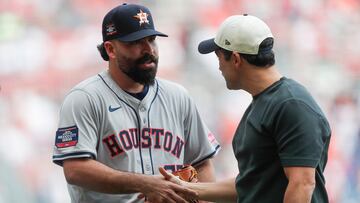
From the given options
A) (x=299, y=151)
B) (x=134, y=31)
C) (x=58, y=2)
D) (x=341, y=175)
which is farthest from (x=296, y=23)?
(x=299, y=151)

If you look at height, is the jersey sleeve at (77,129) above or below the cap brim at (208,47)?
below

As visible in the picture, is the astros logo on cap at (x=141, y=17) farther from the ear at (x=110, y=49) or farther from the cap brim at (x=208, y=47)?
the cap brim at (x=208, y=47)

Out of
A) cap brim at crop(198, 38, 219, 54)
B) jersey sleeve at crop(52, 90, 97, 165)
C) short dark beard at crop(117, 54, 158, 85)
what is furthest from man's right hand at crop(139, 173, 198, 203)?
cap brim at crop(198, 38, 219, 54)

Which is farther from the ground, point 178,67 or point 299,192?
point 299,192

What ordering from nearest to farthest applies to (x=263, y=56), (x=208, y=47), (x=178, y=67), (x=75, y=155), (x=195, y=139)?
(x=263, y=56), (x=208, y=47), (x=75, y=155), (x=195, y=139), (x=178, y=67)

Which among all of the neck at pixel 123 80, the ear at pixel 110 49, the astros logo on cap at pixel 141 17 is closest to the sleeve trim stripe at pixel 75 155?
the neck at pixel 123 80

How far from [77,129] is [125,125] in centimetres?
24

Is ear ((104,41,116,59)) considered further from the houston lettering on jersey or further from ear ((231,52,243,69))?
ear ((231,52,243,69))

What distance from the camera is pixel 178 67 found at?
888cm

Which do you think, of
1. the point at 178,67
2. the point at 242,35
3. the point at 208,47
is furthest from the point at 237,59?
the point at 178,67

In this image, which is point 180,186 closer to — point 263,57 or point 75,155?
point 75,155

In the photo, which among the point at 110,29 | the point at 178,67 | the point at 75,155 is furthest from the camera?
the point at 178,67

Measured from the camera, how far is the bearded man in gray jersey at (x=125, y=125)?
3826 millimetres

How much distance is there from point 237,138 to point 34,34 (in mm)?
5399
